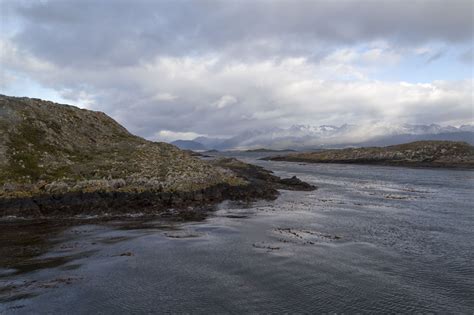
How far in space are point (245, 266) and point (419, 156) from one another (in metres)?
130

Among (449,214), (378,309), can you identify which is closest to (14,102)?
(378,309)

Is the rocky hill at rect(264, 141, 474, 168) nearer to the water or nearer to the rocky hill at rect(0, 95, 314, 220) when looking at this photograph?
the rocky hill at rect(0, 95, 314, 220)

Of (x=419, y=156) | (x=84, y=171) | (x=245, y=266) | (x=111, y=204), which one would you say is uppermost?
(x=419, y=156)

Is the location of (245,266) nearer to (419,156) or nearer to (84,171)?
(84,171)

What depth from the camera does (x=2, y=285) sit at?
16.9 meters

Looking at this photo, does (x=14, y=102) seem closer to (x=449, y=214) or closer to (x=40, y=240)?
(x=40, y=240)

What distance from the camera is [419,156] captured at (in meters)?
131

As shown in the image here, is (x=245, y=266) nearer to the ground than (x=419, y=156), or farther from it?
nearer to the ground

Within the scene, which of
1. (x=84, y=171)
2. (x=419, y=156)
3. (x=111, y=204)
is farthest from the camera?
(x=419, y=156)

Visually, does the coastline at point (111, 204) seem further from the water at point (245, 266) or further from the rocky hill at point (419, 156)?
the rocky hill at point (419, 156)

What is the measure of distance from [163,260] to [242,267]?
4848 mm

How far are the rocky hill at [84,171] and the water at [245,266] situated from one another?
18.7 feet

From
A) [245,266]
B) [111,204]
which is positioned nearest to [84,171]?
[111,204]

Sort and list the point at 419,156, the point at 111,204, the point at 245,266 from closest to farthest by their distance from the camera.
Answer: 1. the point at 245,266
2. the point at 111,204
3. the point at 419,156
